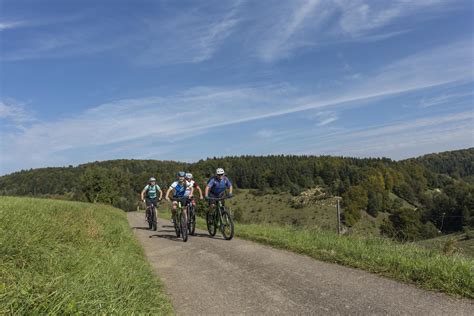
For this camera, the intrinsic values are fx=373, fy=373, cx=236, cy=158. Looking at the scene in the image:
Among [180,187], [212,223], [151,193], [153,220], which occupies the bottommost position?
[153,220]

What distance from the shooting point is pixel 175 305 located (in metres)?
5.30

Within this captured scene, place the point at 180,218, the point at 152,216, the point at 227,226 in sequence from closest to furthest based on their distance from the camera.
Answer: the point at 227,226
the point at 180,218
the point at 152,216

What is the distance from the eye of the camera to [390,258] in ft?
21.7

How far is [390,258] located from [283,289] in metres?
2.22

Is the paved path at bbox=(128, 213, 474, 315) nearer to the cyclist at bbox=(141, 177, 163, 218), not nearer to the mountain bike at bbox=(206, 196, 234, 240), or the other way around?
the mountain bike at bbox=(206, 196, 234, 240)

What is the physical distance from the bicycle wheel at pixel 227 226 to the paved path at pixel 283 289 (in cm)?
247

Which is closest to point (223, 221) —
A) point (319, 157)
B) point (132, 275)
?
point (132, 275)

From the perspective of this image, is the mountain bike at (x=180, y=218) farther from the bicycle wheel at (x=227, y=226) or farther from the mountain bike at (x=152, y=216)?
the mountain bike at (x=152, y=216)

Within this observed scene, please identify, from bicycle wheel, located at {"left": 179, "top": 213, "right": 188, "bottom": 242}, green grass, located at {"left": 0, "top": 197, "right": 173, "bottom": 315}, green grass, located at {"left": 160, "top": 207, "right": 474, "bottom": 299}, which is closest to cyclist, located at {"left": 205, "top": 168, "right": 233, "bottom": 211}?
bicycle wheel, located at {"left": 179, "top": 213, "right": 188, "bottom": 242}

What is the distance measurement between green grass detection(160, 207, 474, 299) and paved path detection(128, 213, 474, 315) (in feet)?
0.91

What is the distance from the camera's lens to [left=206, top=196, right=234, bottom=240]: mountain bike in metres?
11.3

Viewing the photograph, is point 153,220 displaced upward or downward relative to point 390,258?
upward

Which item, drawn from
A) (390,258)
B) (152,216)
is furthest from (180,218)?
(390,258)

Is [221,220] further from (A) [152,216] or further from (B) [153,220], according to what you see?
(A) [152,216]
